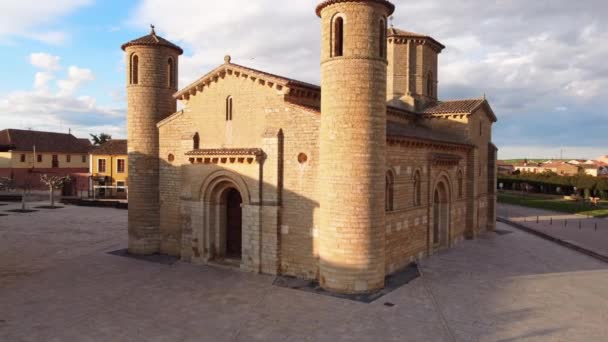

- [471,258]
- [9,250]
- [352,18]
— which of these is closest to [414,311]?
[471,258]

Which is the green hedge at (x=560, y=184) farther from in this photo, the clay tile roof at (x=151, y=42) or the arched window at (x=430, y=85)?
the clay tile roof at (x=151, y=42)

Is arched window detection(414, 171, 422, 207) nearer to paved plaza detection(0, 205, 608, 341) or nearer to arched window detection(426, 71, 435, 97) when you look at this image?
paved plaza detection(0, 205, 608, 341)

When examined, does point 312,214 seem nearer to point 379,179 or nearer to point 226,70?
point 379,179

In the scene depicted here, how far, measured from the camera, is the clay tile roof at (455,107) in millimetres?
23277

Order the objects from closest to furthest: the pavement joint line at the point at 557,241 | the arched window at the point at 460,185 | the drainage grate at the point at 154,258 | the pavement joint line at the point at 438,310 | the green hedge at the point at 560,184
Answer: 1. the pavement joint line at the point at 438,310
2. the drainage grate at the point at 154,258
3. the pavement joint line at the point at 557,241
4. the arched window at the point at 460,185
5. the green hedge at the point at 560,184

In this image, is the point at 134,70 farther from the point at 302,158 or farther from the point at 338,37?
the point at 338,37

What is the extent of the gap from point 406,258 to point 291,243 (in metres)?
5.27

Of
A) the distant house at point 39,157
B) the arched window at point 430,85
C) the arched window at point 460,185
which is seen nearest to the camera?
the arched window at point 460,185

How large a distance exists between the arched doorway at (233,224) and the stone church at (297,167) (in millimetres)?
62

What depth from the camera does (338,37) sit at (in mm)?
13938

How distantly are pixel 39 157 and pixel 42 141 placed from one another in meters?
2.50

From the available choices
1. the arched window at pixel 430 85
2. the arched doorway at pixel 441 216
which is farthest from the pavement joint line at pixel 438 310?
the arched window at pixel 430 85

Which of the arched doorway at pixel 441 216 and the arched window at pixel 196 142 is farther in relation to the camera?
the arched doorway at pixel 441 216

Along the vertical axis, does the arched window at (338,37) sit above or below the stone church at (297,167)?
above
